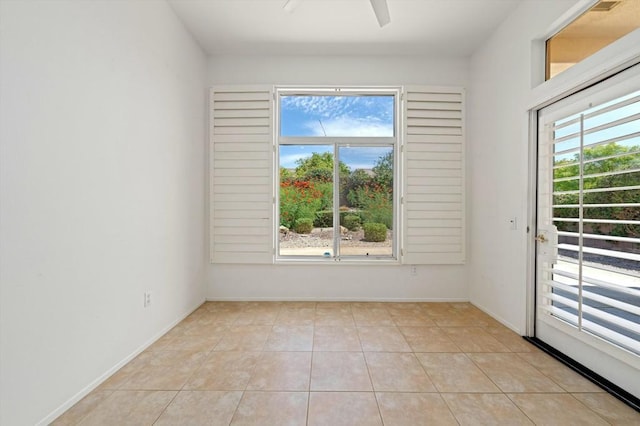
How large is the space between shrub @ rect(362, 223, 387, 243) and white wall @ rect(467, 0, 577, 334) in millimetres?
1025

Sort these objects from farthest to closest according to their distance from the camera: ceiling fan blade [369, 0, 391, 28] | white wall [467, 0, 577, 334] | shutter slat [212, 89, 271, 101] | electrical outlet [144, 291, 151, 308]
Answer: shutter slat [212, 89, 271, 101] < white wall [467, 0, 577, 334] < electrical outlet [144, 291, 151, 308] < ceiling fan blade [369, 0, 391, 28]

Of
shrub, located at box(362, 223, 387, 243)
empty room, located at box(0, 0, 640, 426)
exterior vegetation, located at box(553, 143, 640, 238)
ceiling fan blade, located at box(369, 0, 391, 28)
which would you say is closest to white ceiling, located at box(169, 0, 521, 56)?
empty room, located at box(0, 0, 640, 426)

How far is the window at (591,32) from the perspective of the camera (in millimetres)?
1918

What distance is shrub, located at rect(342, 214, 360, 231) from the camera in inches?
150

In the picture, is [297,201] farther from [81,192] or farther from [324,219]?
[81,192]

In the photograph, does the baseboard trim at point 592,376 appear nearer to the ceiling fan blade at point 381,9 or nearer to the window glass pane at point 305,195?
the window glass pane at point 305,195

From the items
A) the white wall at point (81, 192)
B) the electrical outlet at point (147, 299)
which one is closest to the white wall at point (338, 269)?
the white wall at point (81, 192)

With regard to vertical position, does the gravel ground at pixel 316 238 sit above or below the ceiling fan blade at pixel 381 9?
below

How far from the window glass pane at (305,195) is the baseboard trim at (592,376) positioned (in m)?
2.22

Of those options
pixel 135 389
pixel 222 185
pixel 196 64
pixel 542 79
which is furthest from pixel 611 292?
pixel 196 64

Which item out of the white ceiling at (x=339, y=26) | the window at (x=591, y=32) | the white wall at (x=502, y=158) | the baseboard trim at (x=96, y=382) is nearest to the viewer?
the baseboard trim at (x=96, y=382)

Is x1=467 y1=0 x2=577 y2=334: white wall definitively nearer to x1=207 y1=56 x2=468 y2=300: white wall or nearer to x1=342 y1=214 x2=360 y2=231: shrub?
x1=207 y1=56 x2=468 y2=300: white wall

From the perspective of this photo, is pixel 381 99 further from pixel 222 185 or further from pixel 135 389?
pixel 135 389

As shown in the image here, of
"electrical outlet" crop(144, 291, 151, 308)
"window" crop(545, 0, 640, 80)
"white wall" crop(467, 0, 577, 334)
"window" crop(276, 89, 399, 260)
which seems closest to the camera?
"window" crop(545, 0, 640, 80)
